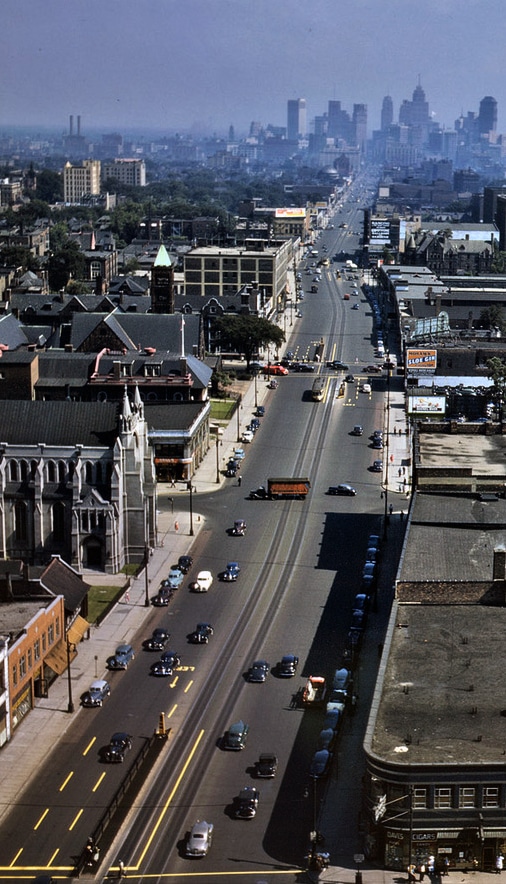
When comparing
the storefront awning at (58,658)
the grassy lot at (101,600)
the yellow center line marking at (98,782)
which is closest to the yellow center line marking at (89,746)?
the yellow center line marking at (98,782)

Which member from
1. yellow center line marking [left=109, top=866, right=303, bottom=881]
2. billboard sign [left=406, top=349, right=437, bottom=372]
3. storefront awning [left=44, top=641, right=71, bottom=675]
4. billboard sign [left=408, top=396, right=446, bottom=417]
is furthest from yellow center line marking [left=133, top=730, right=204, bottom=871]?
billboard sign [left=406, top=349, right=437, bottom=372]

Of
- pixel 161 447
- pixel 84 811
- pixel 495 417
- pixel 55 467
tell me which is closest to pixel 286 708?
pixel 84 811

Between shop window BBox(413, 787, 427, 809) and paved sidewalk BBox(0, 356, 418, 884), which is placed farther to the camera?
paved sidewalk BBox(0, 356, 418, 884)

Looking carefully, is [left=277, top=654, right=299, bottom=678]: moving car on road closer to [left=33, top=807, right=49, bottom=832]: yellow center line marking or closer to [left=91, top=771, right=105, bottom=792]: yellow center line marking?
[left=91, top=771, right=105, bottom=792]: yellow center line marking

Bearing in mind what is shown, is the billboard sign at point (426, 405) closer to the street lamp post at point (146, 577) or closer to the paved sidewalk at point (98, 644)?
the paved sidewalk at point (98, 644)

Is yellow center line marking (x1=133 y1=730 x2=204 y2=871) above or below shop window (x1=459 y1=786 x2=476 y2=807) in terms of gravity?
below

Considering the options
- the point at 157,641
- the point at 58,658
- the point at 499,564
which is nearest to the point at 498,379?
the point at 499,564
